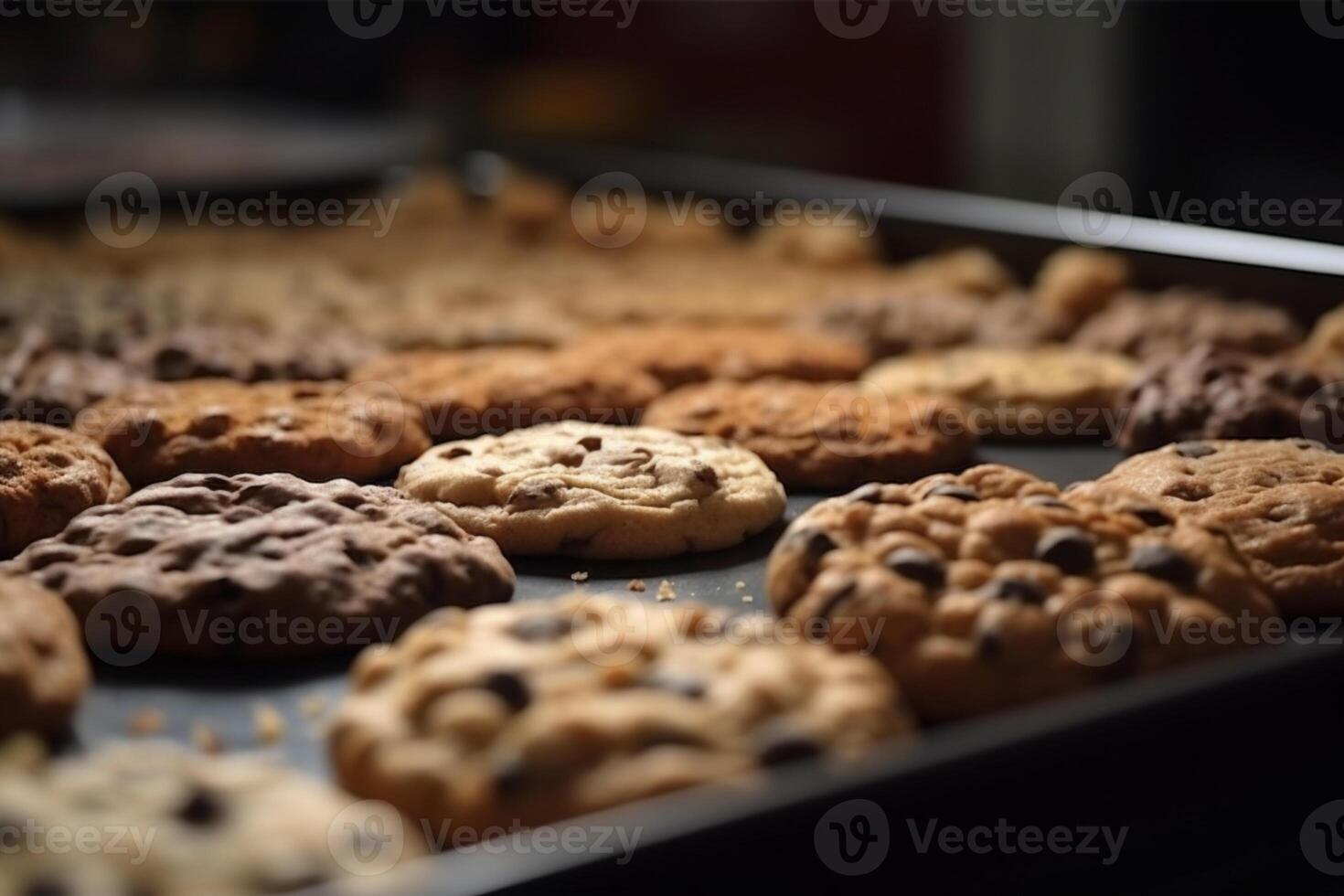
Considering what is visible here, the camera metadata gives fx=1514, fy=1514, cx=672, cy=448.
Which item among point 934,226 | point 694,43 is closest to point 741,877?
point 934,226

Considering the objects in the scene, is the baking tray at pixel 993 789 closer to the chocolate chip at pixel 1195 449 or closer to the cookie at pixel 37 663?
the cookie at pixel 37 663

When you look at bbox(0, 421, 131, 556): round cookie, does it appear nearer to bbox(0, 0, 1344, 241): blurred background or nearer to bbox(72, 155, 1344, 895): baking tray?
bbox(72, 155, 1344, 895): baking tray

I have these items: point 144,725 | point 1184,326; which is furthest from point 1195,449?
point 144,725

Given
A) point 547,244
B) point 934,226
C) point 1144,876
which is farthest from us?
point 547,244

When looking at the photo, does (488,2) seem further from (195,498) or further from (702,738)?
(702,738)

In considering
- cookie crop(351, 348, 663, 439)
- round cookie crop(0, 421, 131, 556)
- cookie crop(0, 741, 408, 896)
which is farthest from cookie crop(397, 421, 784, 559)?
cookie crop(0, 741, 408, 896)

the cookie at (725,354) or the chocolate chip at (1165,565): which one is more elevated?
the cookie at (725,354)

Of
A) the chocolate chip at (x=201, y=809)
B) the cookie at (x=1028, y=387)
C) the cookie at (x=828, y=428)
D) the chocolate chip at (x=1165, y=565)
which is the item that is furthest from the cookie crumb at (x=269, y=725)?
the cookie at (x=1028, y=387)

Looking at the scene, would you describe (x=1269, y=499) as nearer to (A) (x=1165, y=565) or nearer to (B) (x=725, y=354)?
(A) (x=1165, y=565)
